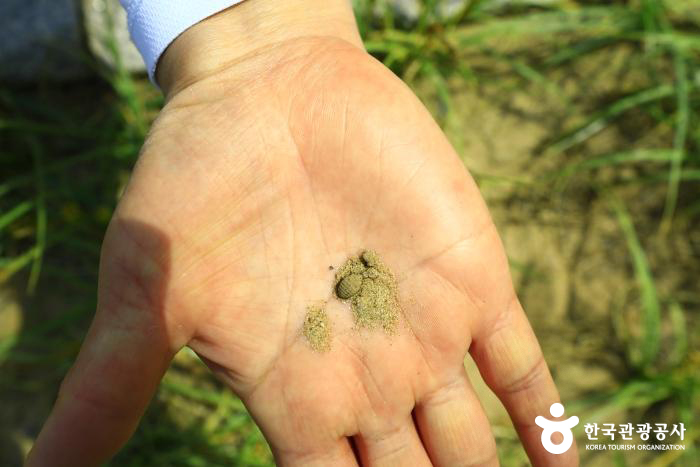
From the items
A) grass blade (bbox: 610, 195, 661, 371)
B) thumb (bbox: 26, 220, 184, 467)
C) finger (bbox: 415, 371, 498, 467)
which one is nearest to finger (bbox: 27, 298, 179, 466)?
thumb (bbox: 26, 220, 184, 467)

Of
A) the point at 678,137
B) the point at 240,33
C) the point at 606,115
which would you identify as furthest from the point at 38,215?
the point at 678,137

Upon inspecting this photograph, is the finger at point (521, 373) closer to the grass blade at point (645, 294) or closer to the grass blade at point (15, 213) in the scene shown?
the grass blade at point (645, 294)

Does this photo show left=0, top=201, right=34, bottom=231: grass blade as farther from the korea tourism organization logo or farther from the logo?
the korea tourism organization logo

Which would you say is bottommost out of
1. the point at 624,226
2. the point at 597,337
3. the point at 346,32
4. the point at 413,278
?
the point at 597,337

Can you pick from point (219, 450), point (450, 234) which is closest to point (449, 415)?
point (450, 234)

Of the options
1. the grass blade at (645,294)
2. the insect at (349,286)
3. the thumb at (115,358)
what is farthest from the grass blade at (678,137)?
the thumb at (115,358)

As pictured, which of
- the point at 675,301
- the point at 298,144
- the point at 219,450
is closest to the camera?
the point at 298,144

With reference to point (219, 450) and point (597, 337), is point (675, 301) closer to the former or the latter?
point (597, 337)
